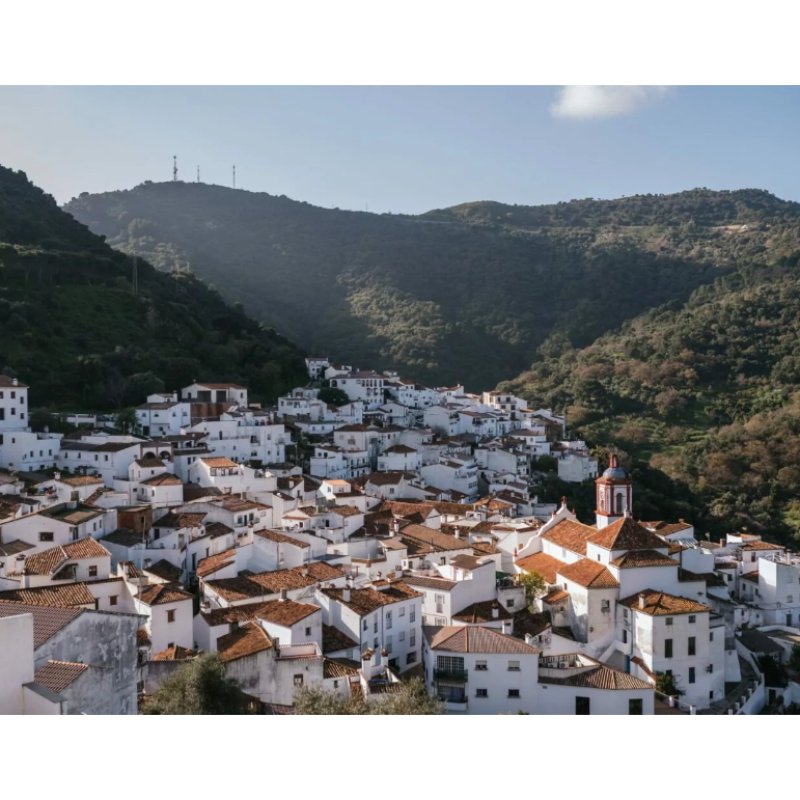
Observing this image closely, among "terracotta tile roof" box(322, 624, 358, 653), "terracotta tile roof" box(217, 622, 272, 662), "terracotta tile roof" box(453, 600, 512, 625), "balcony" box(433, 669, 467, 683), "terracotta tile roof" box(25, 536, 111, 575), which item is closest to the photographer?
"terracotta tile roof" box(217, 622, 272, 662)

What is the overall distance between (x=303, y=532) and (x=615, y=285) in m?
79.3

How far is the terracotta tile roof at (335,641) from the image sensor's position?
1827 cm

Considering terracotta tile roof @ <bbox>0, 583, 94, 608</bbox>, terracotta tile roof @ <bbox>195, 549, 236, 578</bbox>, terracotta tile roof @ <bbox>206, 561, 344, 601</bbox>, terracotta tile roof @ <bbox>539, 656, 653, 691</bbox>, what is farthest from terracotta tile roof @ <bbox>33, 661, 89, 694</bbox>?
terracotta tile roof @ <bbox>195, 549, 236, 578</bbox>

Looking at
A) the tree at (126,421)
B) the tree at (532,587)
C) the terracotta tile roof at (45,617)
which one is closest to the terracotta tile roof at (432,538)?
the tree at (532,587)

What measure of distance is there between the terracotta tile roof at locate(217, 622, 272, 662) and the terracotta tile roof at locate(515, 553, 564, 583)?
8645mm

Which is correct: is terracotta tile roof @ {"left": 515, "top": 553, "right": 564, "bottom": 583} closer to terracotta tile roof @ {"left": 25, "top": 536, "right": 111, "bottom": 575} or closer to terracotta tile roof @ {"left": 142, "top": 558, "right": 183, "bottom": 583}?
terracotta tile roof @ {"left": 142, "top": 558, "right": 183, "bottom": 583}

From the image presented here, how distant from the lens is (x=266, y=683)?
1647cm

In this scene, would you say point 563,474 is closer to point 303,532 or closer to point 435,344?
point 303,532

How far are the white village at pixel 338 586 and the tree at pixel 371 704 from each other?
3.68 feet

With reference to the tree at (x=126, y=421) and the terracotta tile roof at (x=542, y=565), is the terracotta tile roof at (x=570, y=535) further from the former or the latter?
the tree at (x=126, y=421)

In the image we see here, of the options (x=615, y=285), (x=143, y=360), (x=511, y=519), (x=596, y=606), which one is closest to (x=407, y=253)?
(x=615, y=285)

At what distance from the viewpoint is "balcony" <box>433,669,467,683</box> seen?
17.0m

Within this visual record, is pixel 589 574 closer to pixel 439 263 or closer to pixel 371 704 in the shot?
pixel 371 704

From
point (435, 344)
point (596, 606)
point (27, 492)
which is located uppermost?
point (435, 344)
